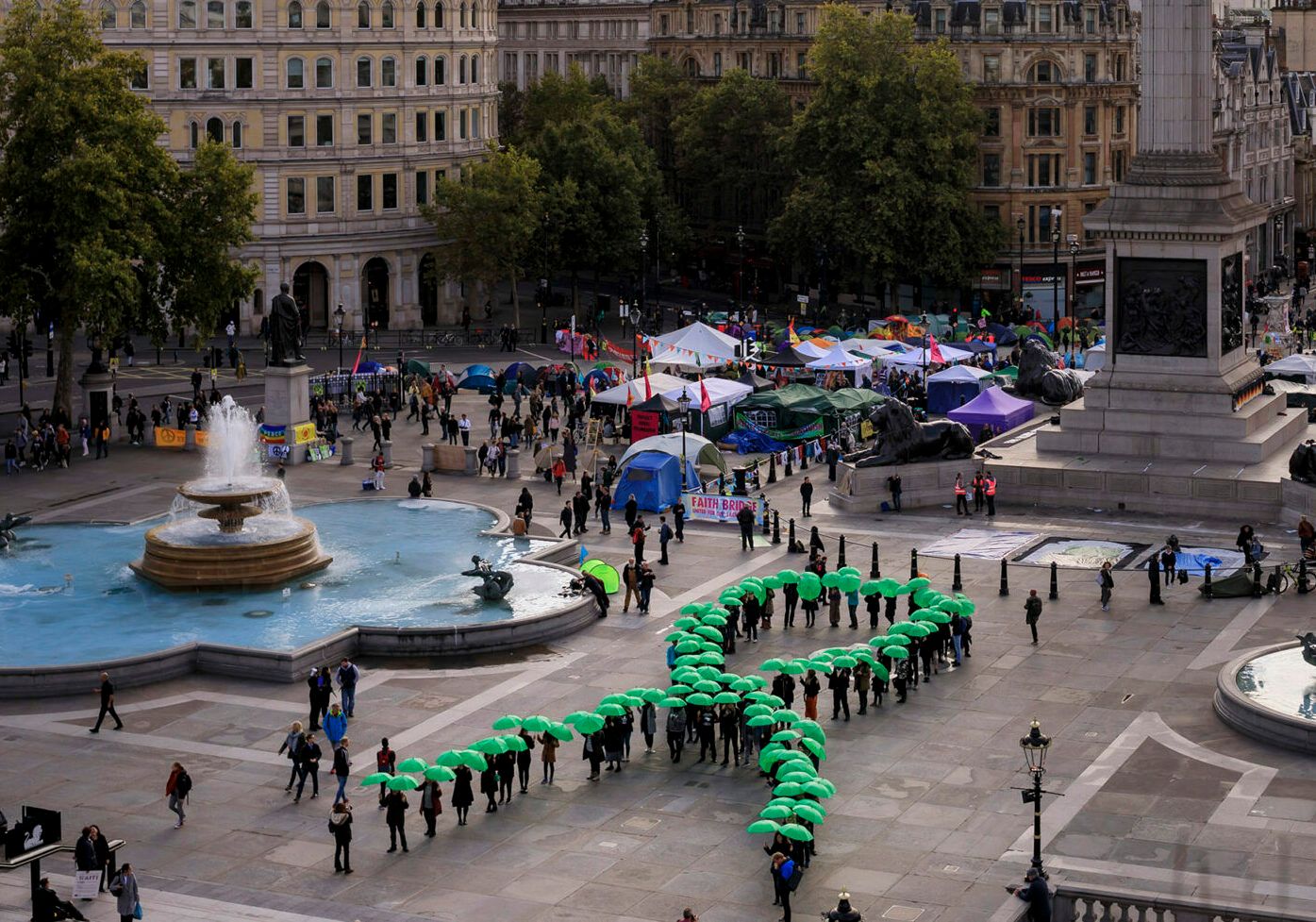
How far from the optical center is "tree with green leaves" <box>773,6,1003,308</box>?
11300cm

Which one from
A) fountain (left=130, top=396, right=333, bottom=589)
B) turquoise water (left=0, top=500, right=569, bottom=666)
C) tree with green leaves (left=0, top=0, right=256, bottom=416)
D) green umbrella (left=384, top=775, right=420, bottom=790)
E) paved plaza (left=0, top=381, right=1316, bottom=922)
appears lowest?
paved plaza (left=0, top=381, right=1316, bottom=922)

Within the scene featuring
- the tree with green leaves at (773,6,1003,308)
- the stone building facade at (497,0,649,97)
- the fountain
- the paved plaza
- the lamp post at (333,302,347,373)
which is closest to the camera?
the paved plaza

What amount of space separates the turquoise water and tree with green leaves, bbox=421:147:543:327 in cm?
4357

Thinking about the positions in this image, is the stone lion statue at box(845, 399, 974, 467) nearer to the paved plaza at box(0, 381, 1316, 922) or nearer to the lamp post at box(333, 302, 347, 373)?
the paved plaza at box(0, 381, 1316, 922)

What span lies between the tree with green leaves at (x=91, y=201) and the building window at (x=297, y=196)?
2422 centimetres

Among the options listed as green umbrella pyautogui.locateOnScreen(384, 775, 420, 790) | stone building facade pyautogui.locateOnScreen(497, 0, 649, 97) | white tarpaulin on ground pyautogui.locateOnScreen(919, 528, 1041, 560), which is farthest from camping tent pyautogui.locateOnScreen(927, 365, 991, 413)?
stone building facade pyautogui.locateOnScreen(497, 0, 649, 97)

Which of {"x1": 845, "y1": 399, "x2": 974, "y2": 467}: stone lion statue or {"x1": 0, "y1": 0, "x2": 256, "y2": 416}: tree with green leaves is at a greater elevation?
A: {"x1": 0, "y1": 0, "x2": 256, "y2": 416}: tree with green leaves

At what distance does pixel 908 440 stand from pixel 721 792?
1130 inches

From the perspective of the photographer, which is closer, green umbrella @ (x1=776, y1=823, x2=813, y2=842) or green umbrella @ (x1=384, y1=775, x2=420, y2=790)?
green umbrella @ (x1=776, y1=823, x2=813, y2=842)

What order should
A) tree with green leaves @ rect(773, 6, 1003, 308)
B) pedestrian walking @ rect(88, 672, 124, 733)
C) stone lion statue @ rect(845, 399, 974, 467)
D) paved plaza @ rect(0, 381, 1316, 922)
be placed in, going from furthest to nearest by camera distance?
tree with green leaves @ rect(773, 6, 1003, 308) → stone lion statue @ rect(845, 399, 974, 467) → pedestrian walking @ rect(88, 672, 124, 733) → paved plaza @ rect(0, 381, 1316, 922)

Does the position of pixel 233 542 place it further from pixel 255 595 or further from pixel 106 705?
pixel 106 705

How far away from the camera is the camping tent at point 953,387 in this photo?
85.9m

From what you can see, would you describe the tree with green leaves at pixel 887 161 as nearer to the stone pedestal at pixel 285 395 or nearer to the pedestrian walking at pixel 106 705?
the stone pedestal at pixel 285 395

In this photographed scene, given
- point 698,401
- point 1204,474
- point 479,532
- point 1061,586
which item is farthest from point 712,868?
point 698,401
